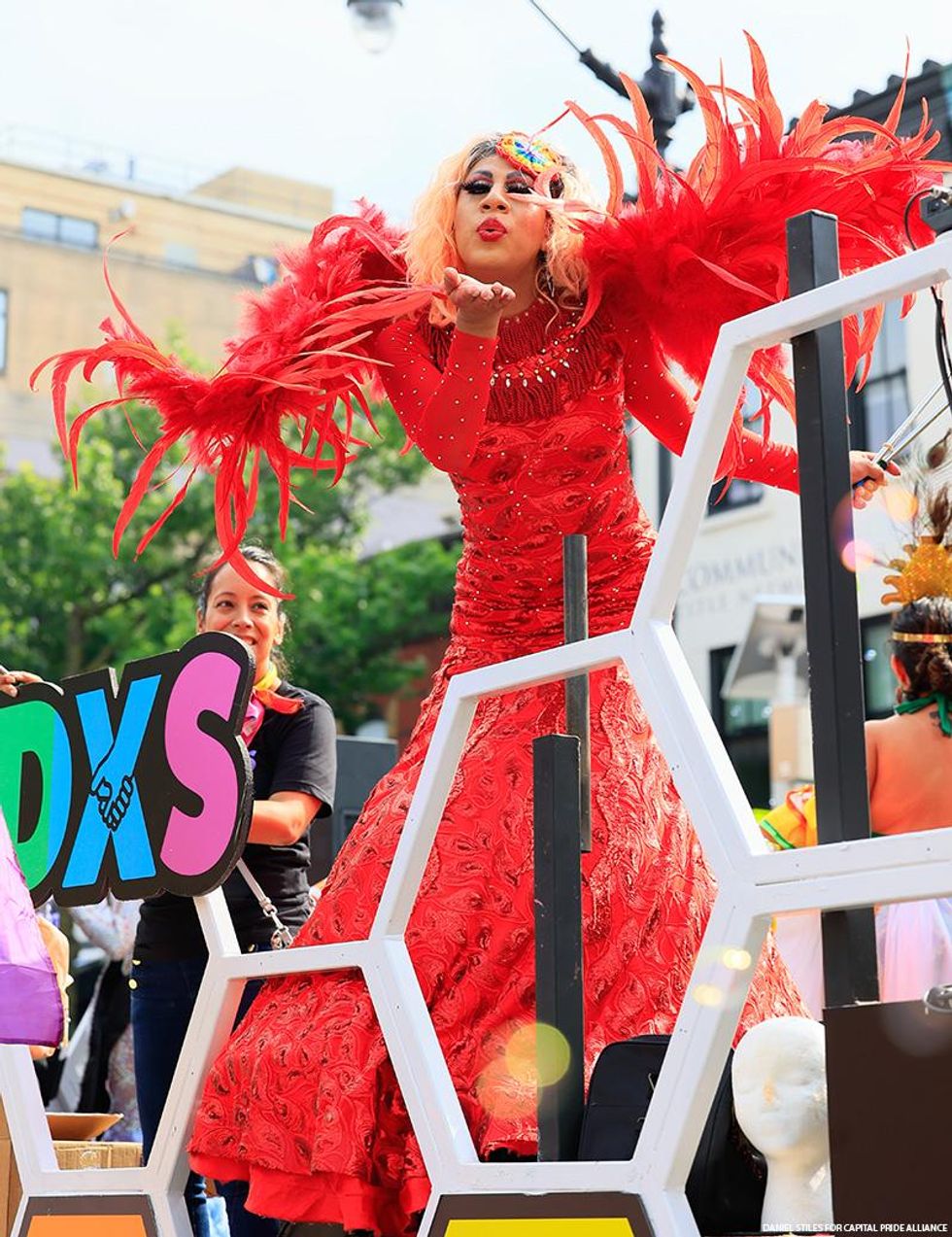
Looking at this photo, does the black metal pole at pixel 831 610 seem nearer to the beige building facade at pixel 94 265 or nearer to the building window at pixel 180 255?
the beige building facade at pixel 94 265

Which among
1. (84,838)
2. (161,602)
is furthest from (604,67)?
(161,602)

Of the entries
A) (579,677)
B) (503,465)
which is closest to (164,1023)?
(503,465)

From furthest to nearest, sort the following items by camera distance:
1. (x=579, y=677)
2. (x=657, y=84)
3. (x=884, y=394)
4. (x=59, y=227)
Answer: (x=59, y=227)
(x=884, y=394)
(x=657, y=84)
(x=579, y=677)

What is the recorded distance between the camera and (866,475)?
275 cm

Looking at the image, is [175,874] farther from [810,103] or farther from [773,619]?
[773,619]

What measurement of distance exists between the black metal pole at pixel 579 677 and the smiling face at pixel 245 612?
1553 mm

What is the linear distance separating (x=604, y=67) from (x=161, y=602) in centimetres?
1490

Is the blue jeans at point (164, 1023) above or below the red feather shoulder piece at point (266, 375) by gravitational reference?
below

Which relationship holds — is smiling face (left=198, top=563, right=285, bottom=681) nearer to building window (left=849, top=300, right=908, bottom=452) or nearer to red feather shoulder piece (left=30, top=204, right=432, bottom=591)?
red feather shoulder piece (left=30, top=204, right=432, bottom=591)

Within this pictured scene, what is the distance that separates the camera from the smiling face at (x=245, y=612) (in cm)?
401

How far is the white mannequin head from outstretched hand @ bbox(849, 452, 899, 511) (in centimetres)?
90

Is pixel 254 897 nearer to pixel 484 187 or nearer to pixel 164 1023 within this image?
pixel 164 1023

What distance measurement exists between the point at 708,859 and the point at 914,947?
234cm

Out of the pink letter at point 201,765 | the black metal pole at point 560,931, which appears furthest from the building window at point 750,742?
the black metal pole at point 560,931
